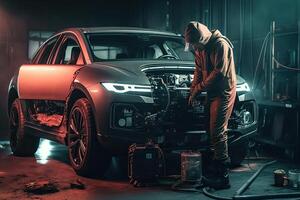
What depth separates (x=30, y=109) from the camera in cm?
768

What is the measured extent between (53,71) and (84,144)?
4.59ft

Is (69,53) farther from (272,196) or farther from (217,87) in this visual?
(272,196)

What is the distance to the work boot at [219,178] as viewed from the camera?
552 cm

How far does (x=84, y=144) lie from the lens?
19.8 ft

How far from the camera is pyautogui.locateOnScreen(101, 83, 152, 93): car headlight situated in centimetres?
564

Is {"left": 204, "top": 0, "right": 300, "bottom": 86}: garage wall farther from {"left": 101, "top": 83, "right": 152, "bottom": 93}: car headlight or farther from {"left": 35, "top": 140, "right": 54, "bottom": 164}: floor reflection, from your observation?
{"left": 35, "top": 140, "right": 54, "bottom": 164}: floor reflection

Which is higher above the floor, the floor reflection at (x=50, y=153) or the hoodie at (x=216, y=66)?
the hoodie at (x=216, y=66)

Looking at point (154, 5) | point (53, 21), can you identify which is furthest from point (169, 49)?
point (53, 21)

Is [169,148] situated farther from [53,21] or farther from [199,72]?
[53,21]

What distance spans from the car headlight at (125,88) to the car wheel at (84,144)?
43 cm

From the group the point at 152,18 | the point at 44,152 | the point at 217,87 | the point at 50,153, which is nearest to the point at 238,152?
the point at 217,87

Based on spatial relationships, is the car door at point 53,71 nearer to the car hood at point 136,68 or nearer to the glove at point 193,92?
the car hood at point 136,68

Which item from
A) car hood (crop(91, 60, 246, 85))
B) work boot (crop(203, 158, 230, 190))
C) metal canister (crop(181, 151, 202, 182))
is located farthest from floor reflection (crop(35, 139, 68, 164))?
work boot (crop(203, 158, 230, 190))

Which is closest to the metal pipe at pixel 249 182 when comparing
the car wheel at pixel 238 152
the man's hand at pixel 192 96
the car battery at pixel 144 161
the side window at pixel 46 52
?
the car wheel at pixel 238 152
